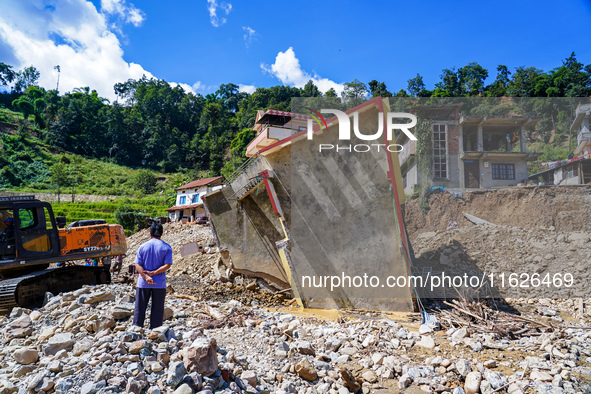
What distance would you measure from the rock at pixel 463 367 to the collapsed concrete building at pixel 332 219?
2.95 meters

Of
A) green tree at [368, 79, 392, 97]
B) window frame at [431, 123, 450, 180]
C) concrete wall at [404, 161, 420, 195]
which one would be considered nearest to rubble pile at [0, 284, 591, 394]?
window frame at [431, 123, 450, 180]

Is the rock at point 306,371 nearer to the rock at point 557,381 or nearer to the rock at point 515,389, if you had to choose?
the rock at point 515,389

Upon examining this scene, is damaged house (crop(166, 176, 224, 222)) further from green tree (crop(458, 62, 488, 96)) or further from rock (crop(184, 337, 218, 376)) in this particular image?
green tree (crop(458, 62, 488, 96))

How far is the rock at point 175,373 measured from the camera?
3090 mm

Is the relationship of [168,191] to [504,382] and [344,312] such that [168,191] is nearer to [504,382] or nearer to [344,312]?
[344,312]

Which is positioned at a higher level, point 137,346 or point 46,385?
point 137,346

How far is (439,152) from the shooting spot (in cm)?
1831

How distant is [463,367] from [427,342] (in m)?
1.03

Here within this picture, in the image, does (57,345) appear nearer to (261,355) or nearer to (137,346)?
(137,346)

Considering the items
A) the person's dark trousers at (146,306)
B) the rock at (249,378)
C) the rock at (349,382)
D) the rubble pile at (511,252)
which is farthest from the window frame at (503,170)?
the person's dark trousers at (146,306)

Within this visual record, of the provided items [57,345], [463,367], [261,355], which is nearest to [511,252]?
[463,367]

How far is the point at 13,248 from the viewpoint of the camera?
666 cm

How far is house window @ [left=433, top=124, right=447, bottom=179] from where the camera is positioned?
18062 millimetres

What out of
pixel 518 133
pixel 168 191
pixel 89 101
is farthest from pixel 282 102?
pixel 518 133
